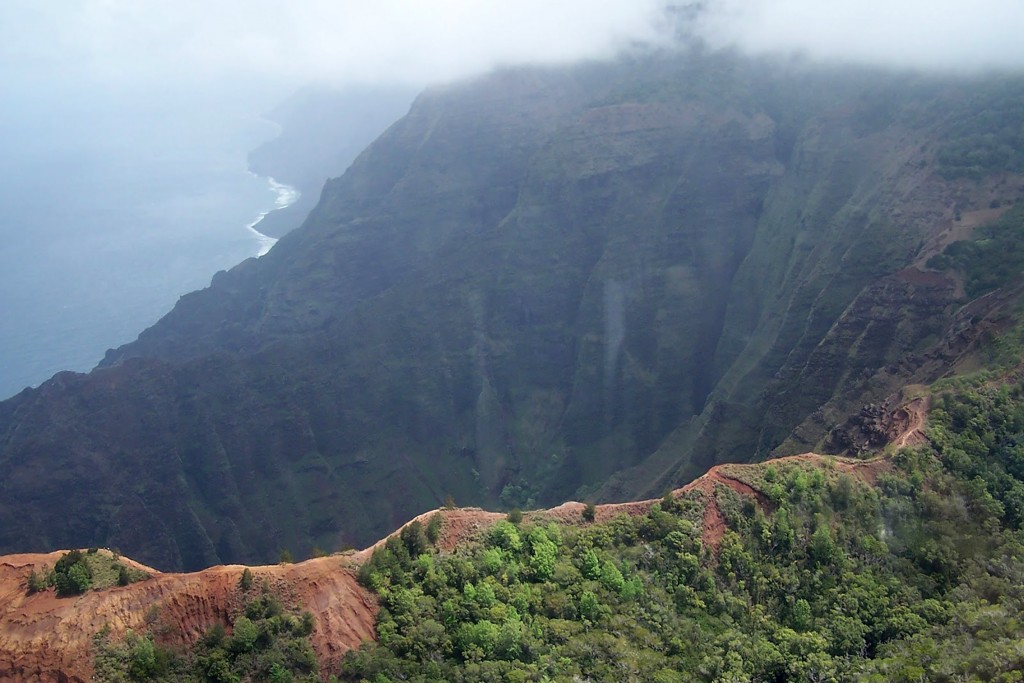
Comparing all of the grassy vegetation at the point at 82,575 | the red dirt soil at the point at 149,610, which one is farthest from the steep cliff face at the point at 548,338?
the grassy vegetation at the point at 82,575

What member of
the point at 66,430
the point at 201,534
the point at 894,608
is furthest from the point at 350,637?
the point at 66,430

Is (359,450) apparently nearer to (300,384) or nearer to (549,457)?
(300,384)

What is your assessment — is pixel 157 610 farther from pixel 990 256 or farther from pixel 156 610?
pixel 990 256

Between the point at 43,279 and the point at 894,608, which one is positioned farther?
the point at 43,279

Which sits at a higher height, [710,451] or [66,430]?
[66,430]

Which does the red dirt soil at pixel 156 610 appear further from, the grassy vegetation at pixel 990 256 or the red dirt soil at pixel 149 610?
the grassy vegetation at pixel 990 256

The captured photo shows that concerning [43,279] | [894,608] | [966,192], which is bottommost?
[894,608]

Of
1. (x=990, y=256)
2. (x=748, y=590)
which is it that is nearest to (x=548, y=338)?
(x=990, y=256)

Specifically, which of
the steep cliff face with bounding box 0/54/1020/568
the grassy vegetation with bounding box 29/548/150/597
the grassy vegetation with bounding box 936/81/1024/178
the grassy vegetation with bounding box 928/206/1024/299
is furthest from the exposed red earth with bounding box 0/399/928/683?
the grassy vegetation with bounding box 936/81/1024/178
